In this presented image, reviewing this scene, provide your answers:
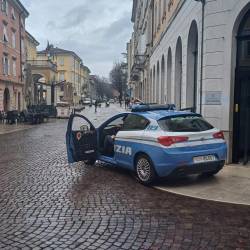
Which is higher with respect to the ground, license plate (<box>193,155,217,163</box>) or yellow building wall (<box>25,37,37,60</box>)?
yellow building wall (<box>25,37,37,60</box>)

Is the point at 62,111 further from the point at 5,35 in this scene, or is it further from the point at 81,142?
the point at 81,142

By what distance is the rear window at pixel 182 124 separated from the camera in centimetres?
796

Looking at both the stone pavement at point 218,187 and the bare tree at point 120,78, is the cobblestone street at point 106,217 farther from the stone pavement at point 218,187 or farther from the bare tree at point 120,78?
the bare tree at point 120,78

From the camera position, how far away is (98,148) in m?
9.98

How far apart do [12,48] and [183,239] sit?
36.5 m

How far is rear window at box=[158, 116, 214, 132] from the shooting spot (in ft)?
26.1

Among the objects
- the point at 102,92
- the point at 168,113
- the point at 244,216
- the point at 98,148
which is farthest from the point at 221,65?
the point at 102,92

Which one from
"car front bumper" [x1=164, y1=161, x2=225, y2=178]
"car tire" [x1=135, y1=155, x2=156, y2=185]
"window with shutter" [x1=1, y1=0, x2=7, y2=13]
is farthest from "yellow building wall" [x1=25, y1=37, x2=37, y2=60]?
"car front bumper" [x1=164, y1=161, x2=225, y2=178]

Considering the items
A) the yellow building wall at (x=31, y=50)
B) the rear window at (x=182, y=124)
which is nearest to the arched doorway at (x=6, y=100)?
the yellow building wall at (x=31, y=50)

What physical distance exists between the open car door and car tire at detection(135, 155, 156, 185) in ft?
5.82

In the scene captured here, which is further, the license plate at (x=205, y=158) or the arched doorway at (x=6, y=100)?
the arched doorway at (x=6, y=100)

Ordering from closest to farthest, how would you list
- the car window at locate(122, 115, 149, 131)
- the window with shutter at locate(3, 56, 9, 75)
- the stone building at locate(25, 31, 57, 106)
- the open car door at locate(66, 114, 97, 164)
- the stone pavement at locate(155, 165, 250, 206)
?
the stone pavement at locate(155, 165, 250, 206)
the car window at locate(122, 115, 149, 131)
the open car door at locate(66, 114, 97, 164)
the window with shutter at locate(3, 56, 9, 75)
the stone building at locate(25, 31, 57, 106)

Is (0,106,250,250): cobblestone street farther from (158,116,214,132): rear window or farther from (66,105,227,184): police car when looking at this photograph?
(158,116,214,132): rear window

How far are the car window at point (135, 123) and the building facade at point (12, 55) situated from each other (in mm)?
27518
